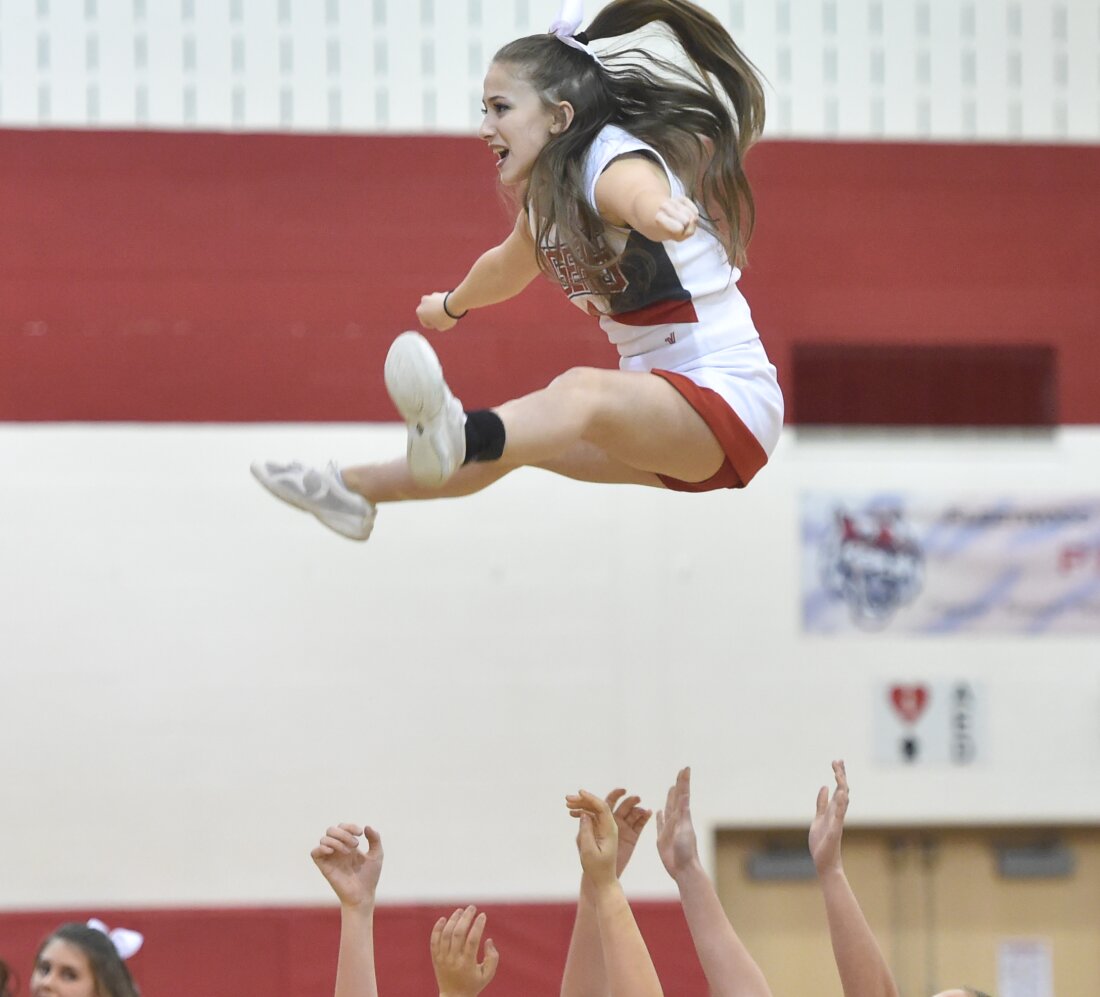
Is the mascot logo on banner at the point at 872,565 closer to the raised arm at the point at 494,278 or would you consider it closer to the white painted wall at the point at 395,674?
the white painted wall at the point at 395,674

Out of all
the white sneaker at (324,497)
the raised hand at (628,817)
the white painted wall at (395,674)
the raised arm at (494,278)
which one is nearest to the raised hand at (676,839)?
the raised hand at (628,817)

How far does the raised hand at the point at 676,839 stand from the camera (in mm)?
2838

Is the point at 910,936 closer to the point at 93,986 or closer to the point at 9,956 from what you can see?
the point at 9,956

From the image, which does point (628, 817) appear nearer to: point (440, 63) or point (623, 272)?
point (623, 272)

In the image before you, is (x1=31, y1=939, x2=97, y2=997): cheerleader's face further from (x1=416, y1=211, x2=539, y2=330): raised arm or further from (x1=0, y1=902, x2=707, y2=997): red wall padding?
(x1=0, y1=902, x2=707, y2=997): red wall padding

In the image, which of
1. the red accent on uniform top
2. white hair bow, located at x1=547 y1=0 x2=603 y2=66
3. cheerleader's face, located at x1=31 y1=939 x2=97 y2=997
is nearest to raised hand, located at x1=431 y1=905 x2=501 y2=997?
cheerleader's face, located at x1=31 y1=939 x2=97 y2=997

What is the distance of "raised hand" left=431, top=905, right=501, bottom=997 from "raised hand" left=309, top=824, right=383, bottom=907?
17cm

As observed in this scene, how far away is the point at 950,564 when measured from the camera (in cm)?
569

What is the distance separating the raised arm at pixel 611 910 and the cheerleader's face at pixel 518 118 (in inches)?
44.0

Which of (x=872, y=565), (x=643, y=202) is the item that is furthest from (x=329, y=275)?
(x=643, y=202)

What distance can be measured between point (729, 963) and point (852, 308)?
349 cm

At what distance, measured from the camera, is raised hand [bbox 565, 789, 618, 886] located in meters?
2.59

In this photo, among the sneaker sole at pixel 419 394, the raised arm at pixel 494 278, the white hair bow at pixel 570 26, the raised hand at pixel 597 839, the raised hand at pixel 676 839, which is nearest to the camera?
the sneaker sole at pixel 419 394

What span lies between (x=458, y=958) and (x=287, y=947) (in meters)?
2.95
